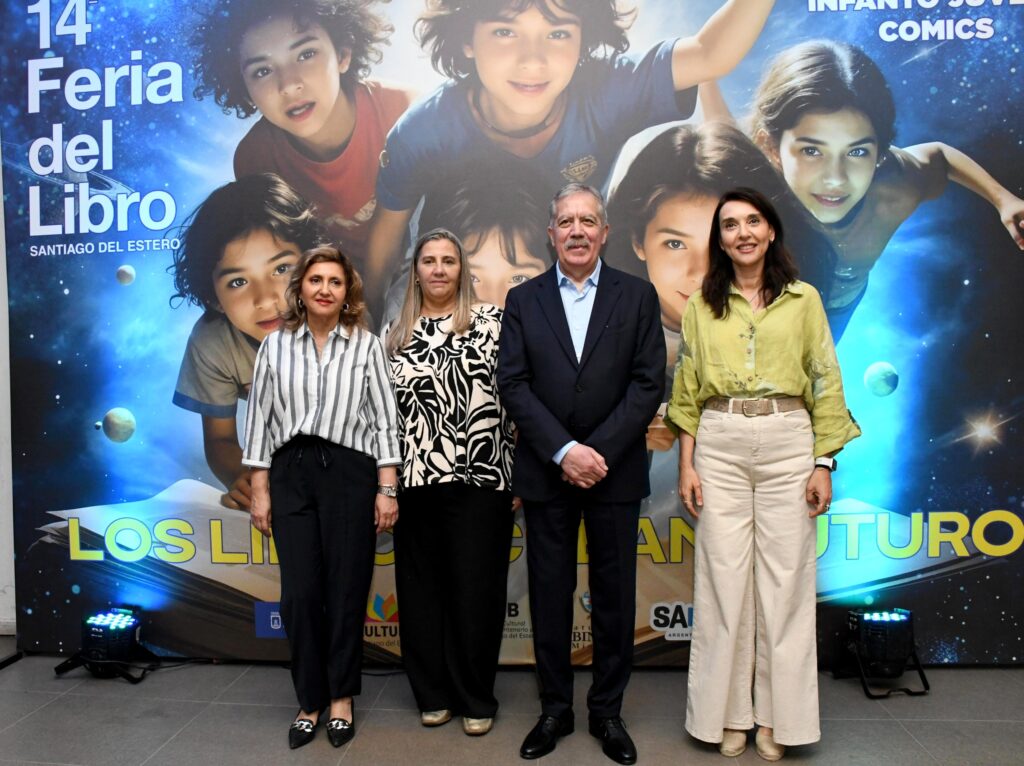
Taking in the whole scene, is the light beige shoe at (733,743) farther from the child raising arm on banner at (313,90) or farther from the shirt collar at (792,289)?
the child raising arm on banner at (313,90)

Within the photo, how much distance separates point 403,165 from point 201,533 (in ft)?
6.30

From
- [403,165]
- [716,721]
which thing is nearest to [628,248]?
[403,165]

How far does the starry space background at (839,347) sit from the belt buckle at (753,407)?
1.03m

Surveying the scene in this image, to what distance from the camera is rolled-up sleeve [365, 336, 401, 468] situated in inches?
94.7

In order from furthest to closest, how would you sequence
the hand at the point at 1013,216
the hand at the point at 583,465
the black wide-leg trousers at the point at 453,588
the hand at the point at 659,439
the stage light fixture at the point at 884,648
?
the hand at the point at 659,439, the hand at the point at 1013,216, the stage light fixture at the point at 884,648, the black wide-leg trousers at the point at 453,588, the hand at the point at 583,465

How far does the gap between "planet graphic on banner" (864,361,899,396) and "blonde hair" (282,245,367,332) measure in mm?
2171

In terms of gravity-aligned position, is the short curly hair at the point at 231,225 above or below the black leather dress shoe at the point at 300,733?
above

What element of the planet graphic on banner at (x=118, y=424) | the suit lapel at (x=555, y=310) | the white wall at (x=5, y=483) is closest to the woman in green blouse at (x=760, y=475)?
the suit lapel at (x=555, y=310)

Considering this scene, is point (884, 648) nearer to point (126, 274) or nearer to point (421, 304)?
point (421, 304)

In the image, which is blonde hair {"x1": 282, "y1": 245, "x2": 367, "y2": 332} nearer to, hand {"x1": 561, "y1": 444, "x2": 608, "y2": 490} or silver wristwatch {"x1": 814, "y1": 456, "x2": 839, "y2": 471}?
hand {"x1": 561, "y1": 444, "x2": 608, "y2": 490}

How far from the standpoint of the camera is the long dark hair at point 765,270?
2266 millimetres

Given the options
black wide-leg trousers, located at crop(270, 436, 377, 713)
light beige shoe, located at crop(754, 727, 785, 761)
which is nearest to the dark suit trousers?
light beige shoe, located at crop(754, 727, 785, 761)

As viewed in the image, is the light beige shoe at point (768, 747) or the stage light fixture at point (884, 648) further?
the stage light fixture at point (884, 648)

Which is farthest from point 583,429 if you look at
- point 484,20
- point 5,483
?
point 5,483
